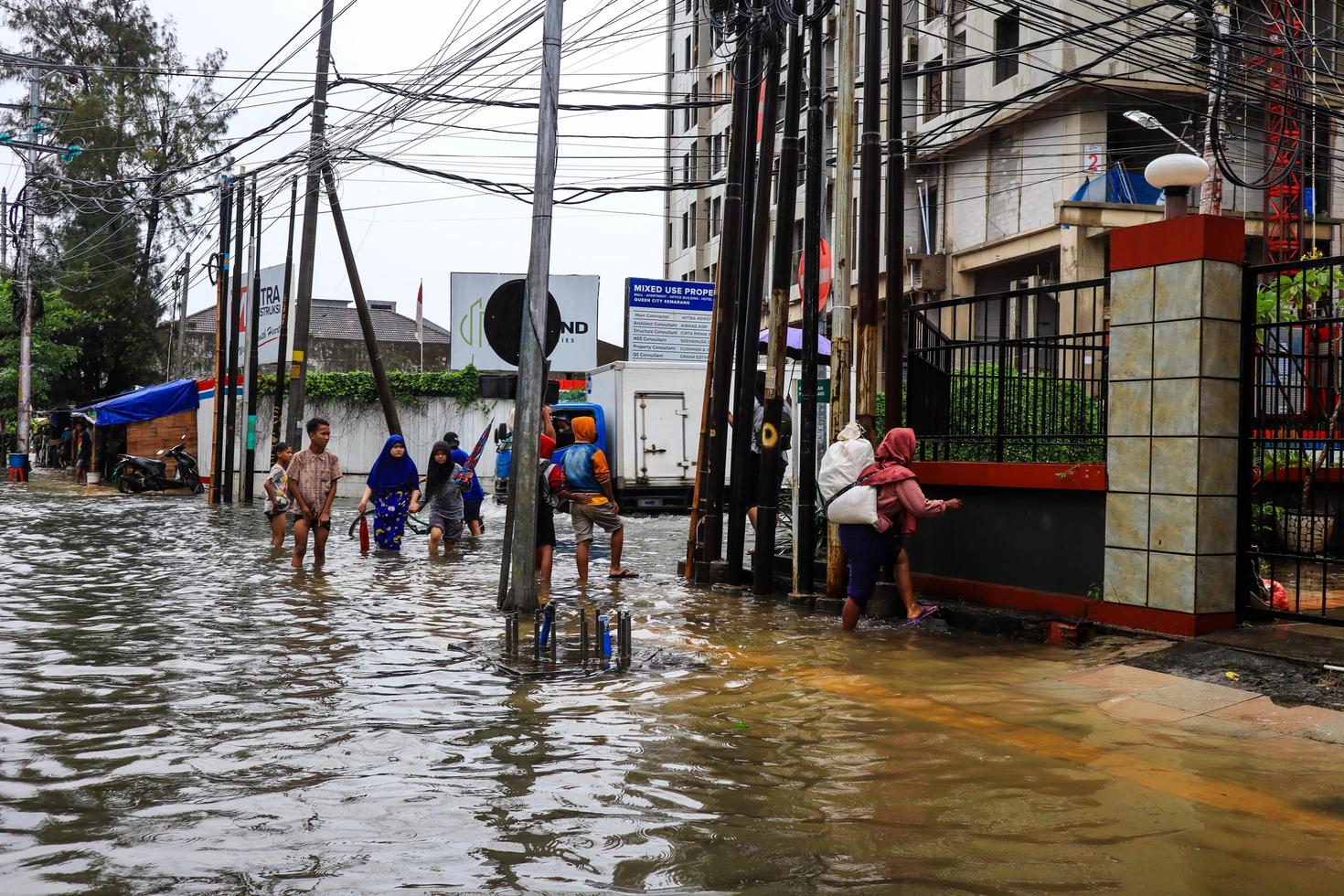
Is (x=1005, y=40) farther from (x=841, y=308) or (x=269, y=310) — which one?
(x=841, y=308)

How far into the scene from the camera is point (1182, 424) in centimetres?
824

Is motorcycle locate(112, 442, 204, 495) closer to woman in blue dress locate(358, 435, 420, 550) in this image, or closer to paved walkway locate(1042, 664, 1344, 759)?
woman in blue dress locate(358, 435, 420, 550)

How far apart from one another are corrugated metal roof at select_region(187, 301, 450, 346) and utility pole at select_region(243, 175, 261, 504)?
102ft

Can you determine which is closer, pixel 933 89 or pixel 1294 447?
pixel 1294 447

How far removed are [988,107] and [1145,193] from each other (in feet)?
45.4

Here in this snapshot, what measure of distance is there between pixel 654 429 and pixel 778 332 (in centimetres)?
1375

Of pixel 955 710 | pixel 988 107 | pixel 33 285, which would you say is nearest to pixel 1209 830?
pixel 955 710

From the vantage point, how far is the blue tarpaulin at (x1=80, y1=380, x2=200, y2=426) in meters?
34.1

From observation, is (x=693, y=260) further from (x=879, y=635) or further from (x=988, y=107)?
(x=879, y=635)

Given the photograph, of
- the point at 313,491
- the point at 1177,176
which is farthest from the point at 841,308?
the point at 313,491

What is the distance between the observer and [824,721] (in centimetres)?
668

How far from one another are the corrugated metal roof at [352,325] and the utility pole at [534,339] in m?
51.5

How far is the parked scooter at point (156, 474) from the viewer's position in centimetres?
3309

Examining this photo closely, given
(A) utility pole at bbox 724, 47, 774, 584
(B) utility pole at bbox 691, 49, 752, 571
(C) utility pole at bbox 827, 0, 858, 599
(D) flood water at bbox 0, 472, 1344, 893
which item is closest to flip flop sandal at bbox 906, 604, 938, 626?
(D) flood water at bbox 0, 472, 1344, 893
